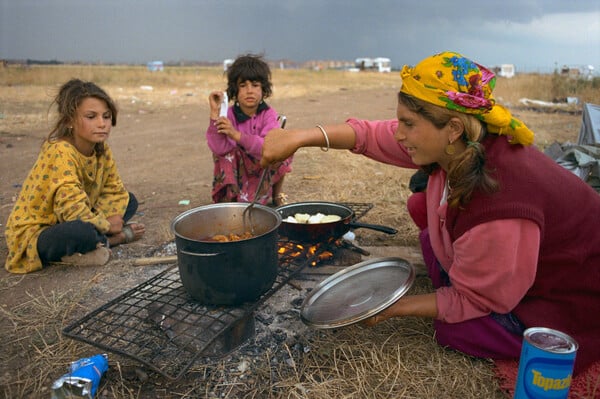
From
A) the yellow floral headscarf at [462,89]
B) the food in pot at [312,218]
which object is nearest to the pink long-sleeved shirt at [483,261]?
the yellow floral headscarf at [462,89]

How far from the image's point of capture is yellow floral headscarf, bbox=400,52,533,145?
6.23 ft

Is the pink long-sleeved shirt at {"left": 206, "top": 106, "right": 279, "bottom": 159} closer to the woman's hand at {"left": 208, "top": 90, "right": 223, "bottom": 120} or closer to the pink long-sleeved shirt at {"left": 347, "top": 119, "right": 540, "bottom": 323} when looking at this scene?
the woman's hand at {"left": 208, "top": 90, "right": 223, "bottom": 120}

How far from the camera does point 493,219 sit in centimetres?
194

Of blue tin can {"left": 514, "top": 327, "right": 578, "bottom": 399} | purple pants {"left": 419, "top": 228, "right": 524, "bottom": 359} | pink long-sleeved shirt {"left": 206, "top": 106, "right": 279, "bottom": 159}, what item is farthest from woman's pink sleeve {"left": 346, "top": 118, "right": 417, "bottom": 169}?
pink long-sleeved shirt {"left": 206, "top": 106, "right": 279, "bottom": 159}

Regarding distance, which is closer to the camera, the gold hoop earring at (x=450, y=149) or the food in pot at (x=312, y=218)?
the gold hoop earring at (x=450, y=149)

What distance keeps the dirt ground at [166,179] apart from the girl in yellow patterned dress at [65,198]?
0.14m

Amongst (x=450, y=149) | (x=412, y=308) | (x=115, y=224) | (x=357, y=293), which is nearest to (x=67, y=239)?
(x=115, y=224)

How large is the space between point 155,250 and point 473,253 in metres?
2.67

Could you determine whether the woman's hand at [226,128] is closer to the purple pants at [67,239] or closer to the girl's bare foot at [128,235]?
the girl's bare foot at [128,235]

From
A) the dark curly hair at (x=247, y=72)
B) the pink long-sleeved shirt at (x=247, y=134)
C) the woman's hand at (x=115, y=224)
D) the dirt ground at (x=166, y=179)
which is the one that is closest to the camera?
the dirt ground at (x=166, y=179)

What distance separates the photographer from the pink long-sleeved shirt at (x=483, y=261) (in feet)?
6.35

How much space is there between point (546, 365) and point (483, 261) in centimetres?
48

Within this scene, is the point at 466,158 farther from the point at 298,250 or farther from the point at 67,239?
the point at 67,239

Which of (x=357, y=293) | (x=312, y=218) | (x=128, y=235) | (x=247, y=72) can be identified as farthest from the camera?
(x=247, y=72)
